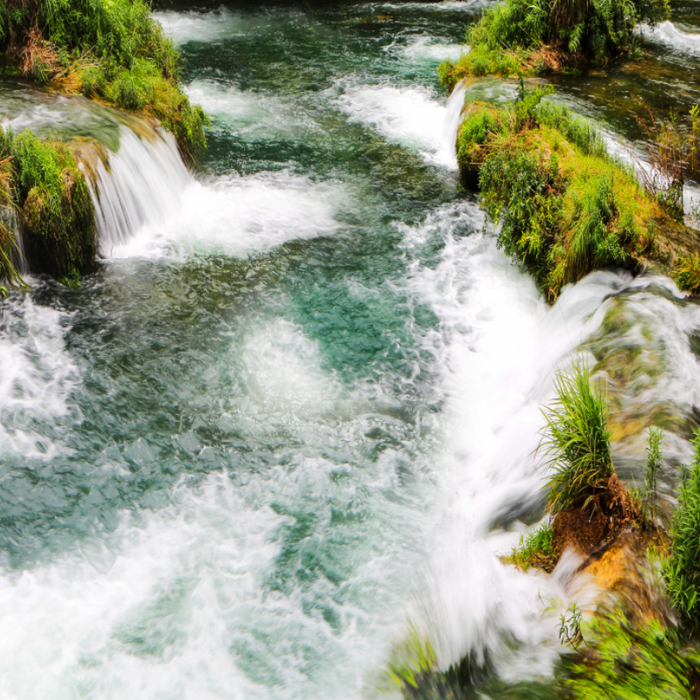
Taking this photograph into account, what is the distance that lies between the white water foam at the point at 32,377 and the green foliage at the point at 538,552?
3954mm

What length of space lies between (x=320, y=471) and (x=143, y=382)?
2.12m

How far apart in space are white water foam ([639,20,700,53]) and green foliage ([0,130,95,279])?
41.7 ft

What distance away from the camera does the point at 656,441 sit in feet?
13.9

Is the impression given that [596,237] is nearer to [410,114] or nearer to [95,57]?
[410,114]

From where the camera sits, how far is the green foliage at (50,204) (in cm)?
723

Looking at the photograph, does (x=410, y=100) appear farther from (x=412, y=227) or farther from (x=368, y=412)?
(x=368, y=412)

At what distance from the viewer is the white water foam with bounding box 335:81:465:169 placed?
11283 mm

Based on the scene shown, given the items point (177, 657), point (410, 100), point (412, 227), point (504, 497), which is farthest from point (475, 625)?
point (410, 100)

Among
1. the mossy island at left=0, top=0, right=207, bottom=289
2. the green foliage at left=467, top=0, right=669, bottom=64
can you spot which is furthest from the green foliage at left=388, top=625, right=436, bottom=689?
the green foliage at left=467, top=0, right=669, bottom=64

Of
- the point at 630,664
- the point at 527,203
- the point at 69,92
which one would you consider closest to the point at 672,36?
the point at 527,203

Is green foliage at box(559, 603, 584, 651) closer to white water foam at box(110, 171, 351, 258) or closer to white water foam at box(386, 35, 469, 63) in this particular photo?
white water foam at box(110, 171, 351, 258)

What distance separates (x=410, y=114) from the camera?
41.0 feet

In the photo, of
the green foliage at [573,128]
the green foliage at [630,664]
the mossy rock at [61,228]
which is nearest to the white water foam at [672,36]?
the green foliage at [573,128]

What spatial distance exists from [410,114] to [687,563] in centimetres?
1056
